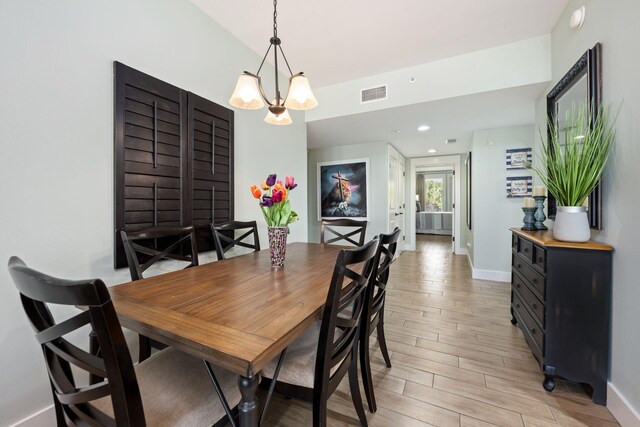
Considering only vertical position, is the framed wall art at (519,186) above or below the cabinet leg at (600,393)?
above

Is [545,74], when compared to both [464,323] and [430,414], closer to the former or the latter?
[464,323]

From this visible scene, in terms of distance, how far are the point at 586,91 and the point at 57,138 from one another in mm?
3224

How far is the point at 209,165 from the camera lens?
216 centimetres

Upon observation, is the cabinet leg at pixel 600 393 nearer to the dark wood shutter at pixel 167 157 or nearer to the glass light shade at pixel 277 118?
the glass light shade at pixel 277 118

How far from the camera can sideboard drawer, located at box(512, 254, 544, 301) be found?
168 cm

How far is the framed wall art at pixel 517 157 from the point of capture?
3678 millimetres

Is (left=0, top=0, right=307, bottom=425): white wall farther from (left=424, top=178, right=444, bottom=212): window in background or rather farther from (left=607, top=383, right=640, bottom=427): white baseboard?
(left=424, top=178, right=444, bottom=212): window in background

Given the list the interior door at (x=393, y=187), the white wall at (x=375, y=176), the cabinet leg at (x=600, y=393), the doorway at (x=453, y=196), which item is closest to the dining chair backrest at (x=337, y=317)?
the cabinet leg at (x=600, y=393)

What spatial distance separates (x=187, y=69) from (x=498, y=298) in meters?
4.03

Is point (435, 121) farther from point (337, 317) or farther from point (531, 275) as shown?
point (337, 317)

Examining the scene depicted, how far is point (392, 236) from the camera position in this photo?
144cm

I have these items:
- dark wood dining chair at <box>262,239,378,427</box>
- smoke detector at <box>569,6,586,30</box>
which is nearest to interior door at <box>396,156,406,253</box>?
smoke detector at <box>569,6,586,30</box>

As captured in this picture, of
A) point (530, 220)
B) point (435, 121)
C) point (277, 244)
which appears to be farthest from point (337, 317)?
point (435, 121)

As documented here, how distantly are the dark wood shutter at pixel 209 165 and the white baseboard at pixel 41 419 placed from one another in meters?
1.16
